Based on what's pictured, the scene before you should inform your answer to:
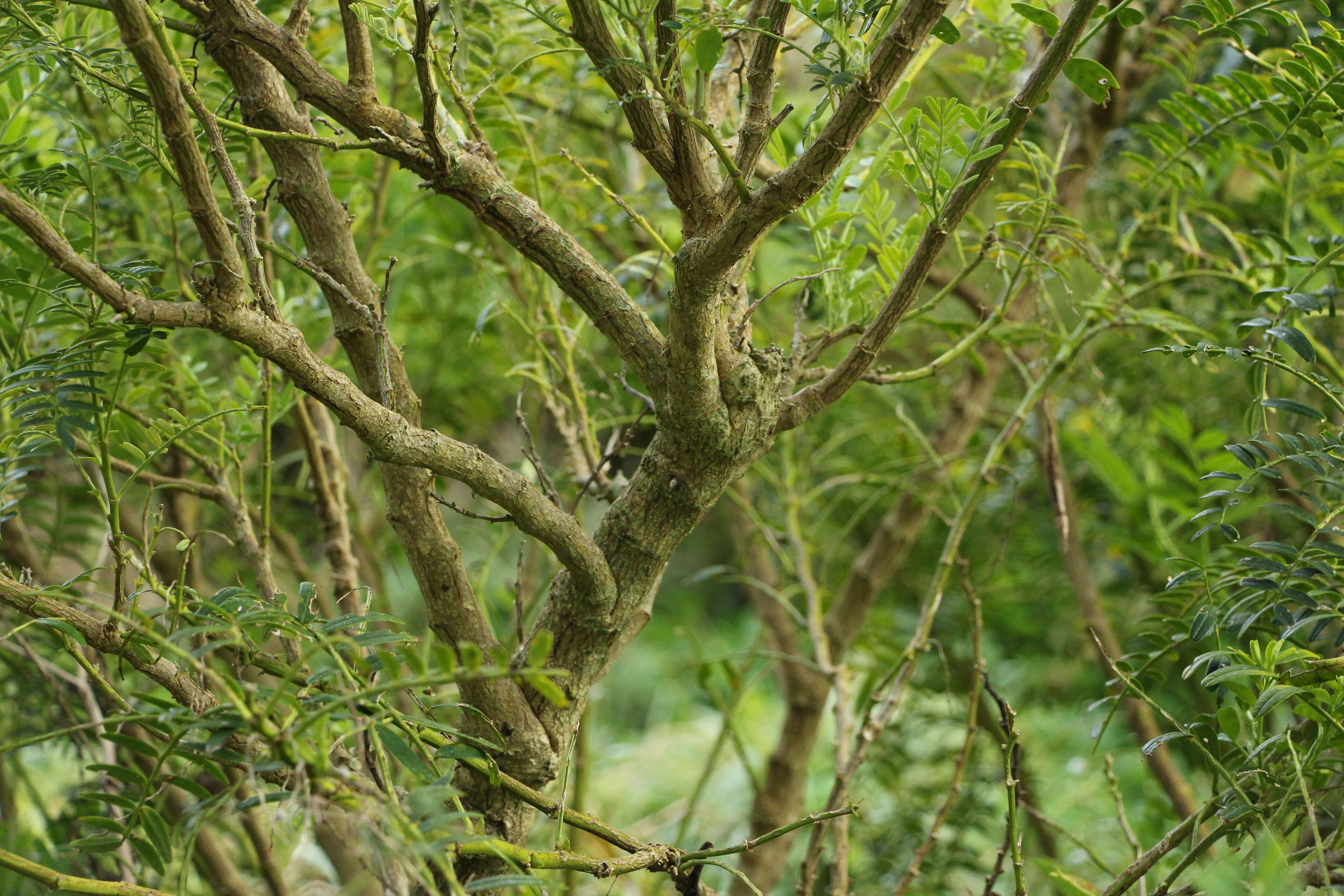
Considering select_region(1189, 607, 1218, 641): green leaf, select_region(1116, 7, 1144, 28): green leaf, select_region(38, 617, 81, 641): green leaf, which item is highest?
select_region(1116, 7, 1144, 28): green leaf

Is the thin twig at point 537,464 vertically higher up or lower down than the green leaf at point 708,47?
lower down

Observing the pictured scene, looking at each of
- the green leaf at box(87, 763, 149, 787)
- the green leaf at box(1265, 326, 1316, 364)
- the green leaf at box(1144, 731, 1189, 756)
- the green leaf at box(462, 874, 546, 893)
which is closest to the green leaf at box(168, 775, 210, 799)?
the green leaf at box(87, 763, 149, 787)

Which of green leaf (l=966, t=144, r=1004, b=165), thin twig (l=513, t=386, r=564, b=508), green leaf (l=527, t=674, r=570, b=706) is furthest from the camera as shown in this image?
thin twig (l=513, t=386, r=564, b=508)

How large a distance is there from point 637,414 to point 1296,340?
18.1 inches

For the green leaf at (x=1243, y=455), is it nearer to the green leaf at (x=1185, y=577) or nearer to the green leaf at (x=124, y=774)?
the green leaf at (x=1185, y=577)

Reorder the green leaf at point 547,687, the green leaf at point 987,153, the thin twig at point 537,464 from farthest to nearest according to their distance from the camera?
the thin twig at point 537,464
the green leaf at point 987,153
the green leaf at point 547,687

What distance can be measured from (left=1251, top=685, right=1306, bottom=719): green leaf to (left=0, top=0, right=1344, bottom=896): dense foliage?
0.01 m

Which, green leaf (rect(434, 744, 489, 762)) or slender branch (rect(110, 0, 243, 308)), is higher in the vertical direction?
slender branch (rect(110, 0, 243, 308))

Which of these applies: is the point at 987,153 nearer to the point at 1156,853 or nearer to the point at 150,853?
the point at 1156,853

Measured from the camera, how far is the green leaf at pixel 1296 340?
0.41 meters

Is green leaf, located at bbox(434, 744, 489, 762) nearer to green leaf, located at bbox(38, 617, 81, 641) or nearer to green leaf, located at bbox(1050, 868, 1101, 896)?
green leaf, located at bbox(38, 617, 81, 641)

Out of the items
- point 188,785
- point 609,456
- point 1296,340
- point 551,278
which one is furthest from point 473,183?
point 1296,340

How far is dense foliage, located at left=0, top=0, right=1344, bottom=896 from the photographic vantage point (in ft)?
1.16

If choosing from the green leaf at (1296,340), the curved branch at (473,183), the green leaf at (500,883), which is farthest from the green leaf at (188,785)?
the green leaf at (1296,340)
